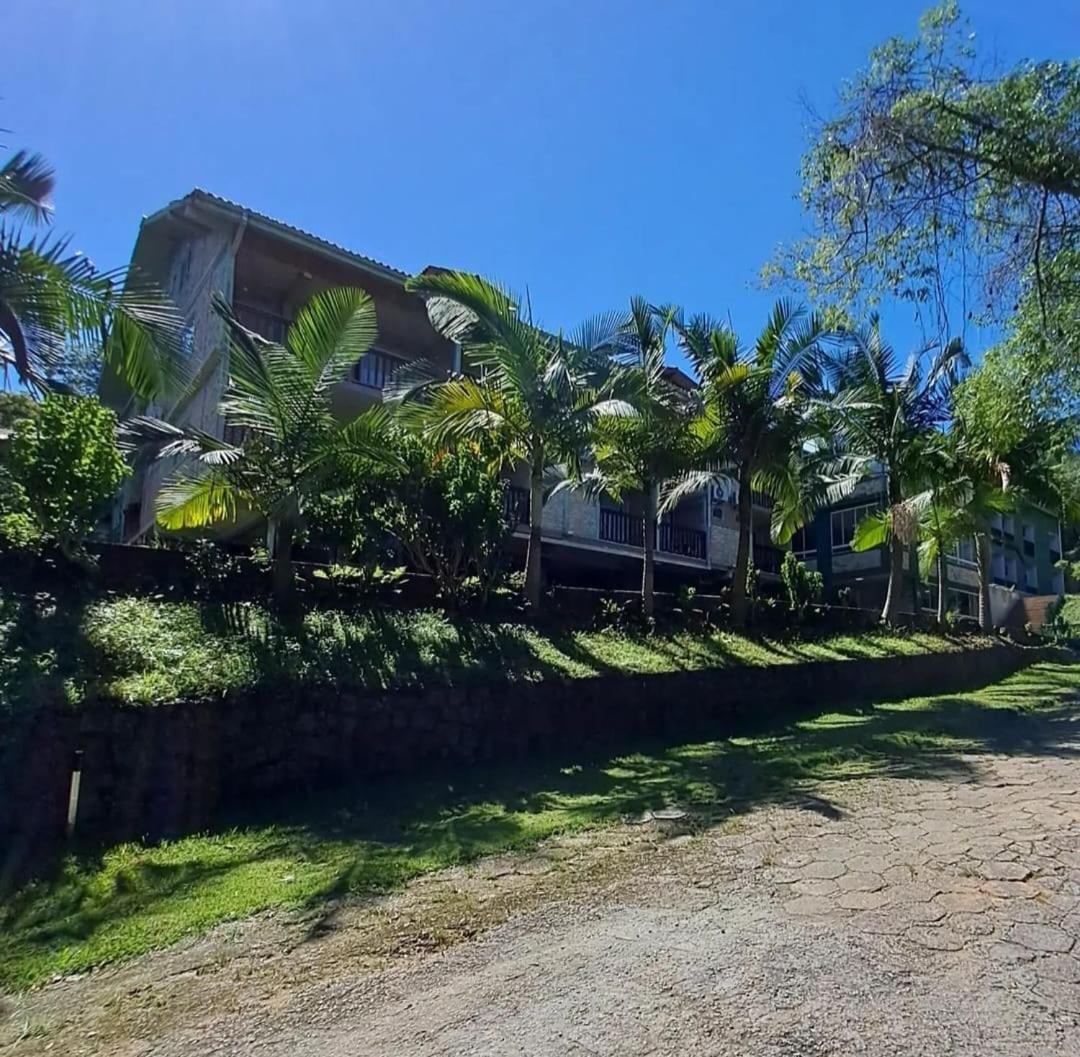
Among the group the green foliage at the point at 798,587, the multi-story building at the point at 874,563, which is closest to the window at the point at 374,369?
Answer: the green foliage at the point at 798,587

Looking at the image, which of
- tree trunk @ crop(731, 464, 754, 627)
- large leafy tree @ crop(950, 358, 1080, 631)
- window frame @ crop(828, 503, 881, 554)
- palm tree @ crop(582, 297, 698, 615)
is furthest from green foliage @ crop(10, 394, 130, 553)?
window frame @ crop(828, 503, 881, 554)

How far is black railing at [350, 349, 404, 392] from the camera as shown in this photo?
705 inches

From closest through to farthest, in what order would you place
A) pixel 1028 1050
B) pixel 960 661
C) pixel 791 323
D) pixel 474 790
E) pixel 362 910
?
pixel 1028 1050 → pixel 362 910 → pixel 474 790 → pixel 791 323 → pixel 960 661

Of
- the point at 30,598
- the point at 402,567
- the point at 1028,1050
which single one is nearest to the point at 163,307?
the point at 30,598

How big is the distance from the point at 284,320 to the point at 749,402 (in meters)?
10.3

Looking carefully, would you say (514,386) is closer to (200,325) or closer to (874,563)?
(200,325)

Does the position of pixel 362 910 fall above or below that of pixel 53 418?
below

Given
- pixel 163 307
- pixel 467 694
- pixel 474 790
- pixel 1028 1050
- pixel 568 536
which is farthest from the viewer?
pixel 568 536

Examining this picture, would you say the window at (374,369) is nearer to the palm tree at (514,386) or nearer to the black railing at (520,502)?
the black railing at (520,502)

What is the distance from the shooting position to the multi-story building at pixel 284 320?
16281 millimetres

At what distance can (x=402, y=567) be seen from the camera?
36.9 ft

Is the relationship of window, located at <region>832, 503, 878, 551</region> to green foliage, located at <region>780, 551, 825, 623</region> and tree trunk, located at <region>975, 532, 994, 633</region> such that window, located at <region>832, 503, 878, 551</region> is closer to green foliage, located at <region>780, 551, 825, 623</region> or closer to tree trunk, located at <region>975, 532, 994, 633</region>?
tree trunk, located at <region>975, 532, 994, 633</region>

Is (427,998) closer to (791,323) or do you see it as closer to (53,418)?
(53,418)

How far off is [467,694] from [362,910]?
14.1 ft
